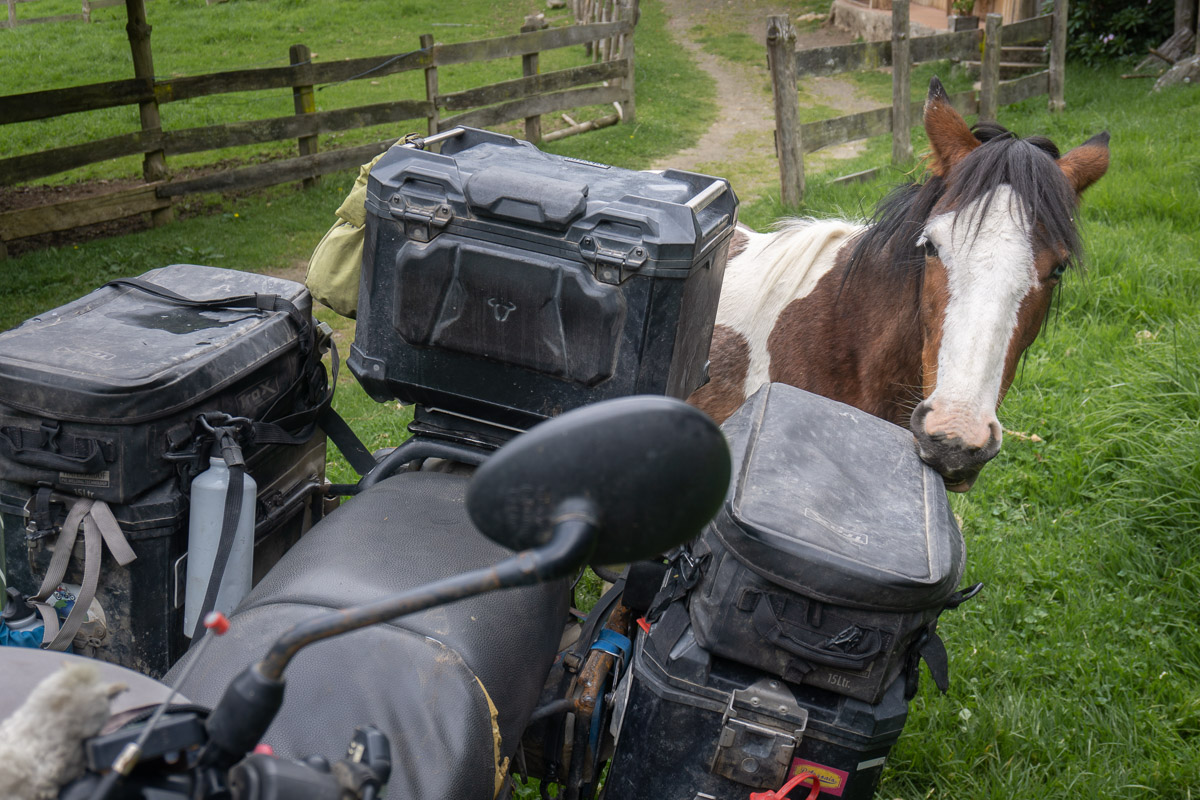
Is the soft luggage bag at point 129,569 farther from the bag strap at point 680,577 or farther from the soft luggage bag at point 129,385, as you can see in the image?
the bag strap at point 680,577

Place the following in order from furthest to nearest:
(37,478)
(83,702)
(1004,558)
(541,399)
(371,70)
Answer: (371,70), (1004,558), (541,399), (37,478), (83,702)

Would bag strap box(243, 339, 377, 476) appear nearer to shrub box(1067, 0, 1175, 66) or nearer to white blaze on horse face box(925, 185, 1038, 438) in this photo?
white blaze on horse face box(925, 185, 1038, 438)

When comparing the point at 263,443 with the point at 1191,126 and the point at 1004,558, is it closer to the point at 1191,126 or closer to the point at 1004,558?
the point at 1004,558

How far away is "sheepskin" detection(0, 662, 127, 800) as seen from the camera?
31.8 inches

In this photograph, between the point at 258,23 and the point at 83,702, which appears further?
the point at 258,23

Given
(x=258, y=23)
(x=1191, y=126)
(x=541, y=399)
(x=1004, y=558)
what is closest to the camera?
(x=541, y=399)

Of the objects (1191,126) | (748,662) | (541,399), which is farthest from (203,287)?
(1191,126)

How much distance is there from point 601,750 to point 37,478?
1392 mm

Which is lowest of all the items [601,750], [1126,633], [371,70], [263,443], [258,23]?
[1126,633]

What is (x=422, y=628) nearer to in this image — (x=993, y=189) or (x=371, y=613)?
(x=371, y=613)

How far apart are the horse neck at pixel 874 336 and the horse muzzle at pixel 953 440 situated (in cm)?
58

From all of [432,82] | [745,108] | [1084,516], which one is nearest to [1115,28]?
[745,108]

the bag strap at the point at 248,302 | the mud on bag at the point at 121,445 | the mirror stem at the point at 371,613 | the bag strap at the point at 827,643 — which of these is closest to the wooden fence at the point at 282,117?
the bag strap at the point at 248,302

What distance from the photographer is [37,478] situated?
Result: 6.38 ft
